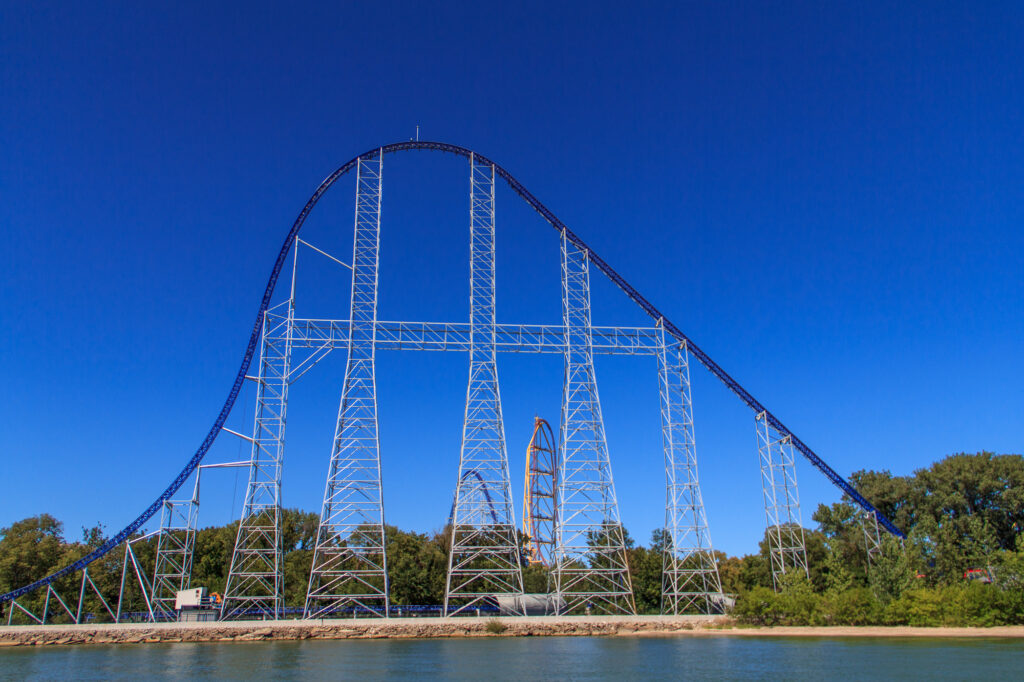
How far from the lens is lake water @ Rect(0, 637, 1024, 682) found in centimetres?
1639

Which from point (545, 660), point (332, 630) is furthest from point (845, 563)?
point (332, 630)

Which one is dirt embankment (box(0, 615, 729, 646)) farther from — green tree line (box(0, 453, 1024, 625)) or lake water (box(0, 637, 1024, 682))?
green tree line (box(0, 453, 1024, 625))

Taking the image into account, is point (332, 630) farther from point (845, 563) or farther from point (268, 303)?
point (845, 563)

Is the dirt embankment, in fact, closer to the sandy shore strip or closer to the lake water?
the sandy shore strip

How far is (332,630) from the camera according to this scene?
2833 cm

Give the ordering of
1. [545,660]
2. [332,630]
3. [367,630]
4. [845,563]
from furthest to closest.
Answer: [845,563]
[367,630]
[332,630]
[545,660]

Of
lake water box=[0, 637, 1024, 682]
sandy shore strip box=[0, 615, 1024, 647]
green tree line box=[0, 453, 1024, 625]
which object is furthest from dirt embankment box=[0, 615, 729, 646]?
green tree line box=[0, 453, 1024, 625]

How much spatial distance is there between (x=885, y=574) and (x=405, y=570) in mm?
24600

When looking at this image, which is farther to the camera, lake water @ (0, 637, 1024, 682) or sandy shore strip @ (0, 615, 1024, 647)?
sandy shore strip @ (0, 615, 1024, 647)

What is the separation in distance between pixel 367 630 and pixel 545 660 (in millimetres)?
11670

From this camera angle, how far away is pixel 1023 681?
44.8 ft

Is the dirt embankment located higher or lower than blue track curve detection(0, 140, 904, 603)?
lower

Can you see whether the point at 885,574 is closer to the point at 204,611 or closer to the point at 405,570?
the point at 405,570

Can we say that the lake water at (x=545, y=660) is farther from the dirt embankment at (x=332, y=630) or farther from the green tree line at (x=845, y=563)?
the green tree line at (x=845, y=563)
